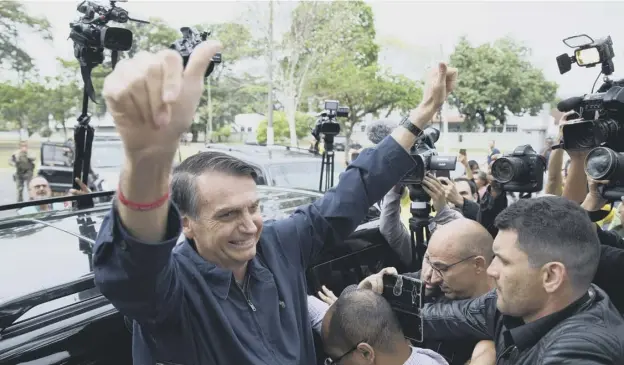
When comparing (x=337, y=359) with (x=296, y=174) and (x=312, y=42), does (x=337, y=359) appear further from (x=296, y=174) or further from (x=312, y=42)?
(x=312, y=42)

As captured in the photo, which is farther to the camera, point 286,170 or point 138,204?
point 286,170

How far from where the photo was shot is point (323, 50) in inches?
881

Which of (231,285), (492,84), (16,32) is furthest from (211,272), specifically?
(492,84)

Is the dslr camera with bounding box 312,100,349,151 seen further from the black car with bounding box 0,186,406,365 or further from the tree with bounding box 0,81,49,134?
the tree with bounding box 0,81,49,134

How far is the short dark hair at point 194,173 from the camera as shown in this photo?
1455 mm

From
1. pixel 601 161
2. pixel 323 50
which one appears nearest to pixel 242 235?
pixel 601 161

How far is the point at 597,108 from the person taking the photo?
2.29m

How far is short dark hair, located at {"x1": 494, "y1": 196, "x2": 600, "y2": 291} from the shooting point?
4.97ft

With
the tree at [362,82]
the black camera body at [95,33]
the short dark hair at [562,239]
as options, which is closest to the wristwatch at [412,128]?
the short dark hair at [562,239]

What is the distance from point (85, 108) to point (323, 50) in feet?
65.9

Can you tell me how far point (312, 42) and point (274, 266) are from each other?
70.0 ft

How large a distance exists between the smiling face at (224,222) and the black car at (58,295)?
49 cm

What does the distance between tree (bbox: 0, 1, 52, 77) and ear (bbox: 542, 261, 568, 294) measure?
41.1 ft

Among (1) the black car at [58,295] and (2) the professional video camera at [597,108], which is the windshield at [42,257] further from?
(2) the professional video camera at [597,108]
